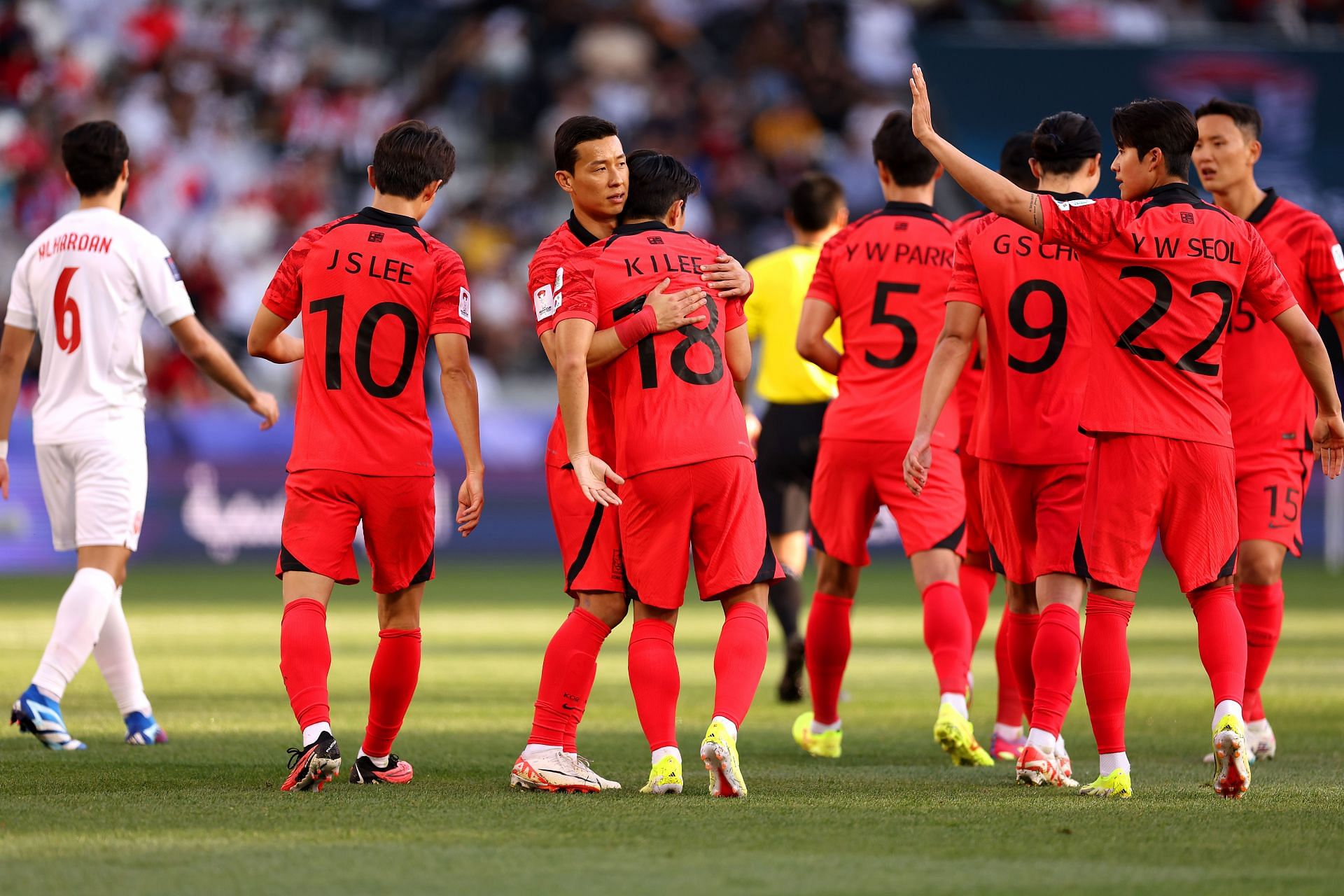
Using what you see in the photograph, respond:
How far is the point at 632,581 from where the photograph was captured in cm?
596

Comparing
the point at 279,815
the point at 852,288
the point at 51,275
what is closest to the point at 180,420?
the point at 51,275

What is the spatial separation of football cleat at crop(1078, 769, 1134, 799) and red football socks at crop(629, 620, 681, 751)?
1.36 metres

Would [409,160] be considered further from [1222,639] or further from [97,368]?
[1222,639]

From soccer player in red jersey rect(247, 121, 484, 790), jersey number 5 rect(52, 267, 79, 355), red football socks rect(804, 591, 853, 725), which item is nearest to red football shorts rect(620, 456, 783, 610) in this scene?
soccer player in red jersey rect(247, 121, 484, 790)

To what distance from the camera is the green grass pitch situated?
449 centimetres

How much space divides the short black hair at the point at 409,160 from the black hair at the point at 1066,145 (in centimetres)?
204

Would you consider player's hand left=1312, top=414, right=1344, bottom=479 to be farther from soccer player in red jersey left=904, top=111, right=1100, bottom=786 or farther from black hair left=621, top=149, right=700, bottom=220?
black hair left=621, top=149, right=700, bottom=220

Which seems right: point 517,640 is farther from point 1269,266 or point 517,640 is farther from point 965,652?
point 1269,266

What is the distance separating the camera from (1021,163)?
734 centimetres

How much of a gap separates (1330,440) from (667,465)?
89.7 inches

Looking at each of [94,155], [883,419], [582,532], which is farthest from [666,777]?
[94,155]

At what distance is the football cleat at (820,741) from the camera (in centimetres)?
730

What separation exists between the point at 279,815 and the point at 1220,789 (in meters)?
2.86

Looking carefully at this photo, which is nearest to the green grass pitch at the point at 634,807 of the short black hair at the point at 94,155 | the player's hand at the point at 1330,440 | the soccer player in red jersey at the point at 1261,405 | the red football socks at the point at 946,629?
the red football socks at the point at 946,629
